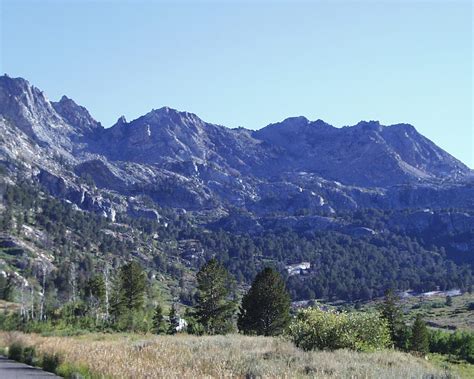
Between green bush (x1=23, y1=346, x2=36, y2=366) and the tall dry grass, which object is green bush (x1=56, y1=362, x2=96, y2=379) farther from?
green bush (x1=23, y1=346, x2=36, y2=366)

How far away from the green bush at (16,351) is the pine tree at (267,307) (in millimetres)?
50285

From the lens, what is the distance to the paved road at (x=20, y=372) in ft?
64.4

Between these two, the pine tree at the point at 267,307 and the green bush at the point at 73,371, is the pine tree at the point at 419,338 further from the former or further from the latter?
the green bush at the point at 73,371

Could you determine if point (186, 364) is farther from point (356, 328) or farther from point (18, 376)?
point (356, 328)

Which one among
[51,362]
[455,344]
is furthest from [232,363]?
[455,344]

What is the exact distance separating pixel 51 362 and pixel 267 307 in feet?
184

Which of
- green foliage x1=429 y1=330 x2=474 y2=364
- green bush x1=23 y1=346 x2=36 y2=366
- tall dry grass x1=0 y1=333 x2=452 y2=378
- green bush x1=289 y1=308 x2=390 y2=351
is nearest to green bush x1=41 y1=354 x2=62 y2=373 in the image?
tall dry grass x1=0 y1=333 x2=452 y2=378

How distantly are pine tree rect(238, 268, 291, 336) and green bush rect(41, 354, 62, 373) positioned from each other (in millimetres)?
54010

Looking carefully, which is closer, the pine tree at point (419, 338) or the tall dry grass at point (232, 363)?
the tall dry grass at point (232, 363)

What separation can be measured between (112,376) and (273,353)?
11678mm

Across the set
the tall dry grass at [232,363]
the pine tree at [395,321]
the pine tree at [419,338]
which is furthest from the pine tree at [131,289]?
the tall dry grass at [232,363]

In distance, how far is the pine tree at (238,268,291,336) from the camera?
7594cm

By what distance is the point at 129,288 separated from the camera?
292 feet

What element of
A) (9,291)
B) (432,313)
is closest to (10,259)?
(9,291)
